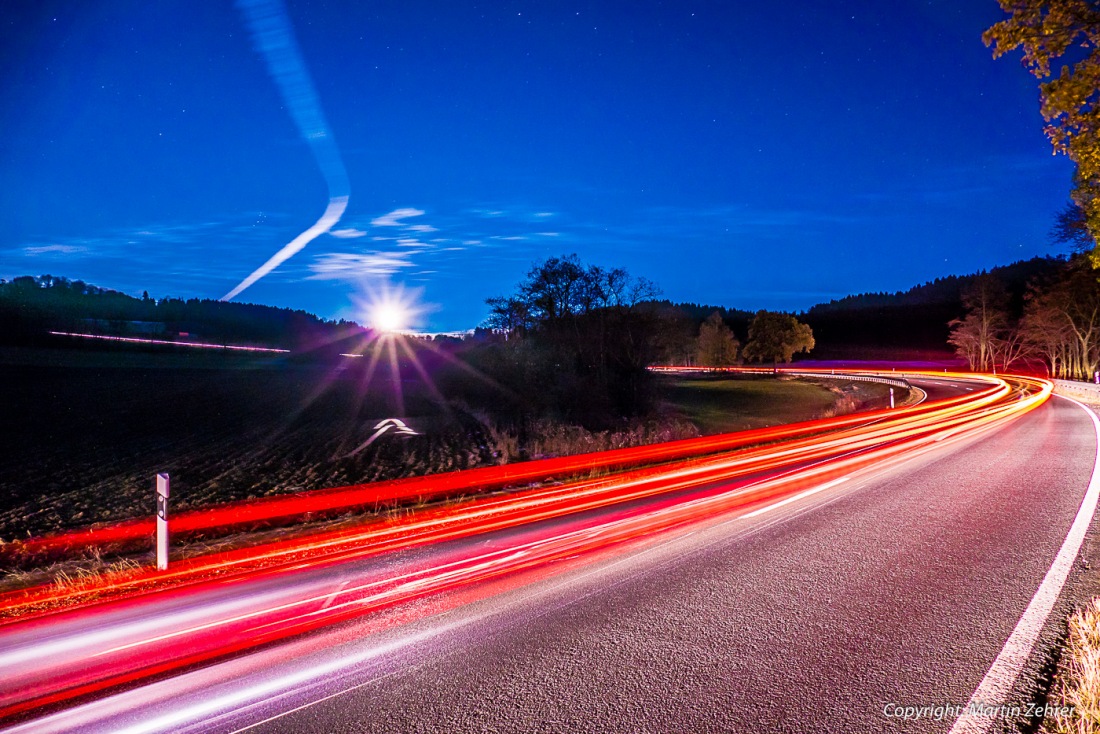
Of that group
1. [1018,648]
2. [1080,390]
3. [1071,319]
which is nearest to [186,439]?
[1018,648]

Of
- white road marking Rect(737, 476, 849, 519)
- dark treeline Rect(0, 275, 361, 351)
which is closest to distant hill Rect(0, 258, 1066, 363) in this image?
dark treeline Rect(0, 275, 361, 351)

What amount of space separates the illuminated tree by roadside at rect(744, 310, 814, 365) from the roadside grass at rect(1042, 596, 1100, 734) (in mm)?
81496

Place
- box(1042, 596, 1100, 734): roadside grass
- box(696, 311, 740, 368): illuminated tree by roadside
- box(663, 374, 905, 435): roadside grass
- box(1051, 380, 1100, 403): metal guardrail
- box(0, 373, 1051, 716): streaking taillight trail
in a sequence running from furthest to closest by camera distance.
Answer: box(696, 311, 740, 368): illuminated tree by roadside
box(663, 374, 905, 435): roadside grass
box(1051, 380, 1100, 403): metal guardrail
box(0, 373, 1051, 716): streaking taillight trail
box(1042, 596, 1100, 734): roadside grass

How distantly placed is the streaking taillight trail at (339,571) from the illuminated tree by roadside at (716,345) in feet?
271

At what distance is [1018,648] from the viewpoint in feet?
14.3

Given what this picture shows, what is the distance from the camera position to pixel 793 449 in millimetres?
15758

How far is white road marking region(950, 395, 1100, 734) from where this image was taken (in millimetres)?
3539

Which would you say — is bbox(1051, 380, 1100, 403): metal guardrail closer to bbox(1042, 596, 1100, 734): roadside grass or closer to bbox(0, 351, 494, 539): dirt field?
bbox(0, 351, 494, 539): dirt field

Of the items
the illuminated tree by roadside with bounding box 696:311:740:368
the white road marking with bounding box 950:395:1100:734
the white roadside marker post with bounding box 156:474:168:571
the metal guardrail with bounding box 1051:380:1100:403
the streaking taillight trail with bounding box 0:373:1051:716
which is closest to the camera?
the white road marking with bounding box 950:395:1100:734

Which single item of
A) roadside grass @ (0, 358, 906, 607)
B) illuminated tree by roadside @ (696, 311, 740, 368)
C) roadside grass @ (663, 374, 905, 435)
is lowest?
roadside grass @ (663, 374, 905, 435)

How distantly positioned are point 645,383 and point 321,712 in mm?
34626

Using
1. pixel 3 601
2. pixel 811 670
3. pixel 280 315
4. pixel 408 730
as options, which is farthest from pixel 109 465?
pixel 280 315

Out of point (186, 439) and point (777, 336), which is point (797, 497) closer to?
point (186, 439)

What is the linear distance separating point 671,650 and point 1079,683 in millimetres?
2385
